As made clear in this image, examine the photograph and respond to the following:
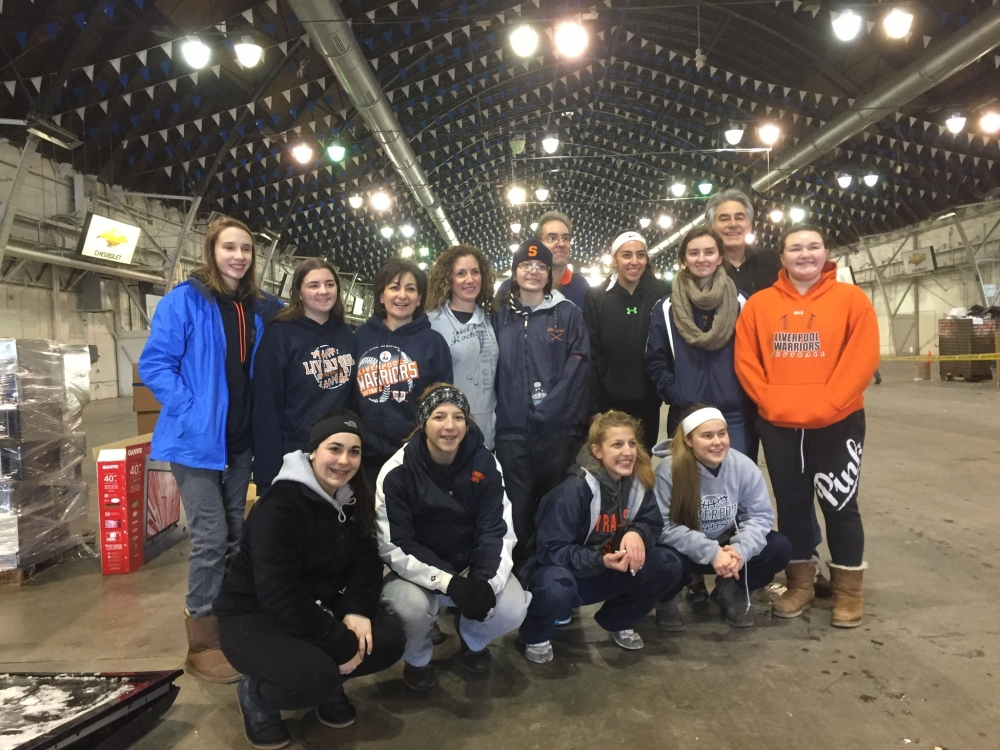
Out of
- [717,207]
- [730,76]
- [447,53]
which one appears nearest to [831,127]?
[730,76]

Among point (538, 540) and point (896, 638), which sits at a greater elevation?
point (538, 540)

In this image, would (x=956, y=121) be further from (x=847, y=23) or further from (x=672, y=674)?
(x=672, y=674)

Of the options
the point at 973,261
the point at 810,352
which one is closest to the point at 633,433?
the point at 810,352

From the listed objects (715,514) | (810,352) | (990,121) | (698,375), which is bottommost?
(715,514)

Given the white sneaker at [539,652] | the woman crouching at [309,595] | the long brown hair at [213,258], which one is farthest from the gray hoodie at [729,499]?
the long brown hair at [213,258]

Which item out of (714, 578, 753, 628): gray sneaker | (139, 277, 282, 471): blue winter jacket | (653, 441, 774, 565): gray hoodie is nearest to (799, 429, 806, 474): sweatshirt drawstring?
(653, 441, 774, 565): gray hoodie

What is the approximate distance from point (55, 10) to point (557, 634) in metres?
10.0

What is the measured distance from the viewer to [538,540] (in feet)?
8.86

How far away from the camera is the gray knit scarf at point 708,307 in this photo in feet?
9.89

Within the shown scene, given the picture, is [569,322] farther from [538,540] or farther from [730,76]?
[730,76]

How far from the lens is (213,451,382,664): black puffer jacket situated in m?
2.05

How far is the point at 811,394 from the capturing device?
2.81m

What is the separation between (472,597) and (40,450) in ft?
10.5

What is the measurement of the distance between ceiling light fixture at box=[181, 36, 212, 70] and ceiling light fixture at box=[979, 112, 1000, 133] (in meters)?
12.5
